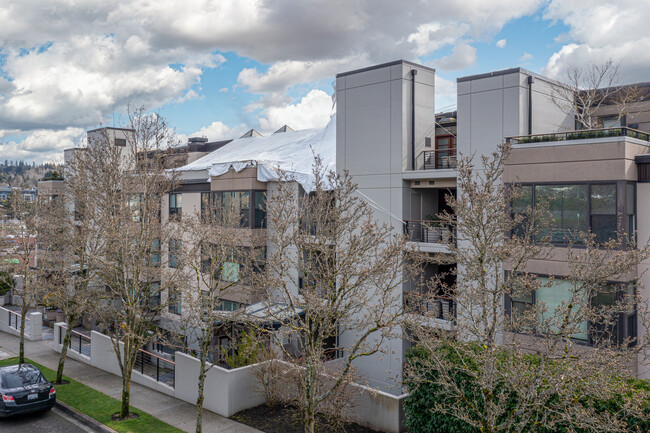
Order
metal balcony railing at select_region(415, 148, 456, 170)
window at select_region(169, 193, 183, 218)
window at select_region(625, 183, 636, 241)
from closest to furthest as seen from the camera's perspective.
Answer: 1. window at select_region(625, 183, 636, 241)
2. metal balcony railing at select_region(415, 148, 456, 170)
3. window at select_region(169, 193, 183, 218)

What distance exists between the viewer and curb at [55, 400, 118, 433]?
16.2 m

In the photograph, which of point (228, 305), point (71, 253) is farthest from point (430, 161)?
point (71, 253)

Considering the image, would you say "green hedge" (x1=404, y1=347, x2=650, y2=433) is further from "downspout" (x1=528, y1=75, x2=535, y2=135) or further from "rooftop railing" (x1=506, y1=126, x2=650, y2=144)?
"downspout" (x1=528, y1=75, x2=535, y2=135)

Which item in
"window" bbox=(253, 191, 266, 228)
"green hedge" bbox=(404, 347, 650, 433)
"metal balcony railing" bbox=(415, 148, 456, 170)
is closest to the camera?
"green hedge" bbox=(404, 347, 650, 433)

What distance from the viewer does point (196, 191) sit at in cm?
3058

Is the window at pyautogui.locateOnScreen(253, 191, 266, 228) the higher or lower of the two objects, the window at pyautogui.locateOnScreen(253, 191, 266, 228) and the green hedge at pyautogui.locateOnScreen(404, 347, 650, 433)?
the higher

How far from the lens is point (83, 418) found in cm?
1714

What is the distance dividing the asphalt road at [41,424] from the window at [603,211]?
56.9 ft

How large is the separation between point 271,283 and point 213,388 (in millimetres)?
7218

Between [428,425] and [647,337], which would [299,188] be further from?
[647,337]

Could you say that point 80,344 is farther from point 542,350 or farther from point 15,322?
point 542,350

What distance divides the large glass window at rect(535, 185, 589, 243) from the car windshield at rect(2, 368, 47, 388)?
1803 centimetres

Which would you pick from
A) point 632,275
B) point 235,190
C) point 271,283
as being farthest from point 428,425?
point 235,190

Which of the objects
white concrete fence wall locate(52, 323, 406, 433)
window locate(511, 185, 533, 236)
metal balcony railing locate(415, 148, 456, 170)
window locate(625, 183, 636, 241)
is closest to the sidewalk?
white concrete fence wall locate(52, 323, 406, 433)
